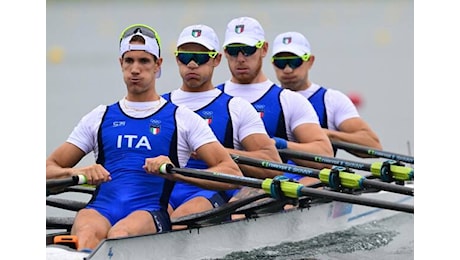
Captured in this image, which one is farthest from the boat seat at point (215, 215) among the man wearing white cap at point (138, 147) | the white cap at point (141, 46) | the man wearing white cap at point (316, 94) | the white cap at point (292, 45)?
the white cap at point (292, 45)

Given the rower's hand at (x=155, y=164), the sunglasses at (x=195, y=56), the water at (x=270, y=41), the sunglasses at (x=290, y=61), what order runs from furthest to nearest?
the water at (x=270, y=41)
the sunglasses at (x=290, y=61)
the sunglasses at (x=195, y=56)
the rower's hand at (x=155, y=164)

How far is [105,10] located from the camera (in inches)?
759

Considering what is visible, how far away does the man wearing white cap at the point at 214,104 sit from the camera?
17.7ft

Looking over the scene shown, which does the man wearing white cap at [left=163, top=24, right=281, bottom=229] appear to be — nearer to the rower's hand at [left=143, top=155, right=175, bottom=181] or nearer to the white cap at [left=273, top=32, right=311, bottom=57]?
the rower's hand at [left=143, top=155, right=175, bottom=181]

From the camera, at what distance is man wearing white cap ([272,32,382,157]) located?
274 inches

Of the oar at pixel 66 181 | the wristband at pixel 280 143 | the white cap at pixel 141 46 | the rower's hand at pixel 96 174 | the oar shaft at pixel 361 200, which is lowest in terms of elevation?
the oar shaft at pixel 361 200

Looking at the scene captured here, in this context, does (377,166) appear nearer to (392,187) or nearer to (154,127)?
(392,187)

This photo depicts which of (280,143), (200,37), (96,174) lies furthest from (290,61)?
(96,174)

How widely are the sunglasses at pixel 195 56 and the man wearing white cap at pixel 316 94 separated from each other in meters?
1.65

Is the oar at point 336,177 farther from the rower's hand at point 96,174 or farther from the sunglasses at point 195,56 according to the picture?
the rower's hand at point 96,174

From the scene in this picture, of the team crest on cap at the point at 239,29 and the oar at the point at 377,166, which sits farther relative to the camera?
the team crest on cap at the point at 239,29

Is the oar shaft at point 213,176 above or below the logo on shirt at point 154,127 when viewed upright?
below
